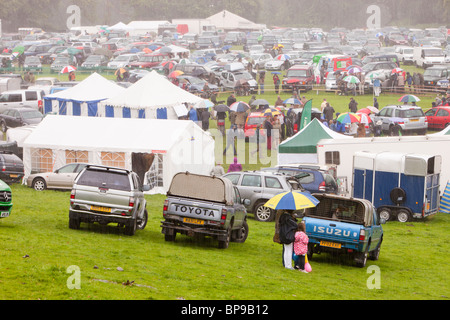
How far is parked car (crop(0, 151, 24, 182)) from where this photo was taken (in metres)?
27.6

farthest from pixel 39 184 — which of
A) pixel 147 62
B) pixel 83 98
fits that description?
pixel 147 62

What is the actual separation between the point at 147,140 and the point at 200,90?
66.4 feet

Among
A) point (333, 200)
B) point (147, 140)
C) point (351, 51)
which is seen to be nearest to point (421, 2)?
point (351, 51)

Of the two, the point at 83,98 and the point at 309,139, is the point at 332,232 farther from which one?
the point at 83,98

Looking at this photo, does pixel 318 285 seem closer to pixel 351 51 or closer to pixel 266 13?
pixel 351 51

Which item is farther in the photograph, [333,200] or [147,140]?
[147,140]

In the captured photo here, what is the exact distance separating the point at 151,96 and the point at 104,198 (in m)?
18.9

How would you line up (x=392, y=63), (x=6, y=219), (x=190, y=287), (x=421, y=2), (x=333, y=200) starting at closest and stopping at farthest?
(x=190, y=287) → (x=333, y=200) → (x=6, y=219) → (x=392, y=63) → (x=421, y=2)

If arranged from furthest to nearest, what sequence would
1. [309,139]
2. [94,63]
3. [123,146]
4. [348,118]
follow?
[94,63] → [348,118] → [309,139] → [123,146]

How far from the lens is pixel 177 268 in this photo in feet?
45.2

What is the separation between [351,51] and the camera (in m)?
76.0

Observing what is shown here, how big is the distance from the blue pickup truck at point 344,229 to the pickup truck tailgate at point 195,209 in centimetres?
204

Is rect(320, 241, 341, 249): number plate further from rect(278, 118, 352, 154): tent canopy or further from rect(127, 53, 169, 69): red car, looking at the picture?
rect(127, 53, 169, 69): red car

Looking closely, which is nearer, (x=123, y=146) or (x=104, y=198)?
(x=104, y=198)
